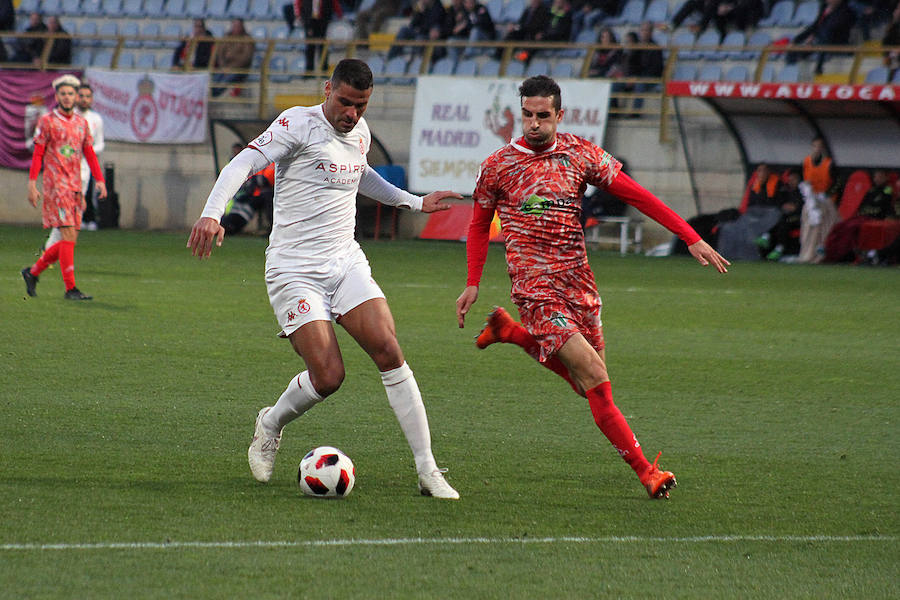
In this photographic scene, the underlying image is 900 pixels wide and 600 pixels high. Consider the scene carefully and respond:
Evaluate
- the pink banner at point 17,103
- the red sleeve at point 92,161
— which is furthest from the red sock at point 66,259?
the pink banner at point 17,103

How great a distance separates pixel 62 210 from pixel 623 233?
444 inches

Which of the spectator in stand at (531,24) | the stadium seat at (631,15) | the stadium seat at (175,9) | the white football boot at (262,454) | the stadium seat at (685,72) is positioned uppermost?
the stadium seat at (631,15)

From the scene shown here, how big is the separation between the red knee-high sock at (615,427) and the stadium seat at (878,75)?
16.6 meters

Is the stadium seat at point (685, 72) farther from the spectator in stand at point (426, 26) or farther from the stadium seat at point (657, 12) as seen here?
the spectator in stand at point (426, 26)

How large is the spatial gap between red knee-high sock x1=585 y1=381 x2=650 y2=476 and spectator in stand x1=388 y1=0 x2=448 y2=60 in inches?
755

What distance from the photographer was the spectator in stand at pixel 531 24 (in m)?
22.9

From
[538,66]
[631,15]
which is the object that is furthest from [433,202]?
[631,15]

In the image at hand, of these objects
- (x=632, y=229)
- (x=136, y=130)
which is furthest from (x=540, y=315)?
(x=136, y=130)

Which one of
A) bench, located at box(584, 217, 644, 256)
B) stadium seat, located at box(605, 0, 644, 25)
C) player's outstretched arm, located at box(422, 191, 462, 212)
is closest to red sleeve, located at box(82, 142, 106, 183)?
player's outstretched arm, located at box(422, 191, 462, 212)

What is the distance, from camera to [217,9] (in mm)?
27797

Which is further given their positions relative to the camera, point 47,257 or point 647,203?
point 47,257

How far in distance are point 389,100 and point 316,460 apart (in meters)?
19.3

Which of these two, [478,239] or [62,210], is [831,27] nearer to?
[62,210]

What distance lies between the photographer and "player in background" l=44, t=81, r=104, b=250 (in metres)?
12.6
